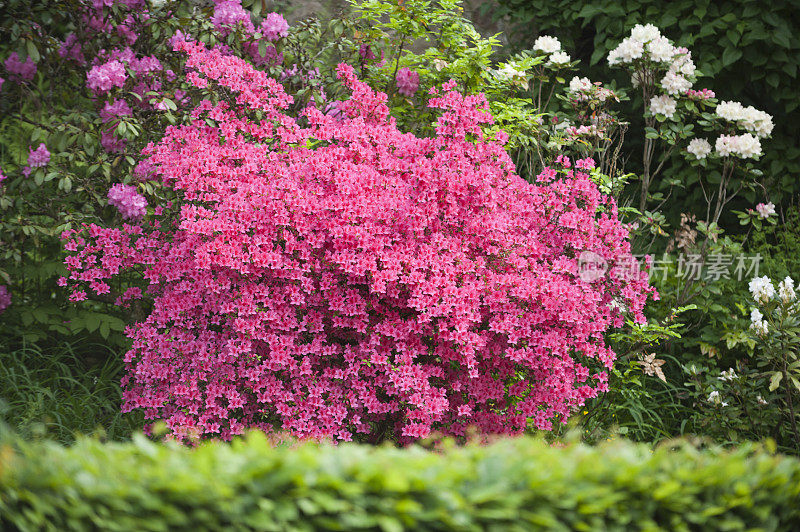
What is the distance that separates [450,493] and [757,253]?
14.9 feet

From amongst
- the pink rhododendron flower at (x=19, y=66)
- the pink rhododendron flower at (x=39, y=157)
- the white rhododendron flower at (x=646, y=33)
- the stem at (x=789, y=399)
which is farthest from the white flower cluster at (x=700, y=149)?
the pink rhododendron flower at (x=19, y=66)

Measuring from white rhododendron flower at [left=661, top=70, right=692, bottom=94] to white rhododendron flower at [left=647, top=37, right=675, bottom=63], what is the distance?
0.41ft

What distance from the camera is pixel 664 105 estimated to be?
188 inches

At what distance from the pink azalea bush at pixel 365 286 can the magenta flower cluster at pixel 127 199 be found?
14 centimetres

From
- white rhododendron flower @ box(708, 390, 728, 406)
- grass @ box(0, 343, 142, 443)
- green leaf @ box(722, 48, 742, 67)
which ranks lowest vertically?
grass @ box(0, 343, 142, 443)

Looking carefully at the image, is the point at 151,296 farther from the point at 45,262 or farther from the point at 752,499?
the point at 752,499

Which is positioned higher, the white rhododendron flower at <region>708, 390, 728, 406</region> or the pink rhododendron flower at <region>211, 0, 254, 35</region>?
the pink rhododendron flower at <region>211, 0, 254, 35</region>

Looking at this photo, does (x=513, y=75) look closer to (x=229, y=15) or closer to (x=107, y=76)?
(x=229, y=15)

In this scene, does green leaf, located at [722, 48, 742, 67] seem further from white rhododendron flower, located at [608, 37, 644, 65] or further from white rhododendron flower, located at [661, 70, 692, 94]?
white rhododendron flower, located at [608, 37, 644, 65]

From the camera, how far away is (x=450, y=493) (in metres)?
1.86

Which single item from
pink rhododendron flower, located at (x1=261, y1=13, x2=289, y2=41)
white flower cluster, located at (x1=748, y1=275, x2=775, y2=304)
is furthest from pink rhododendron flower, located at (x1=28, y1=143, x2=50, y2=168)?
white flower cluster, located at (x1=748, y1=275, x2=775, y2=304)

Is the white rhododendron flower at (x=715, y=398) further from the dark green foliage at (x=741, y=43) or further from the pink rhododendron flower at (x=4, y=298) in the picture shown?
the pink rhododendron flower at (x=4, y=298)

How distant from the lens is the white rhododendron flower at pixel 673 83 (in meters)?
4.65

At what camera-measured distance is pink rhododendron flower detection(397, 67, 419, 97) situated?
485 centimetres
